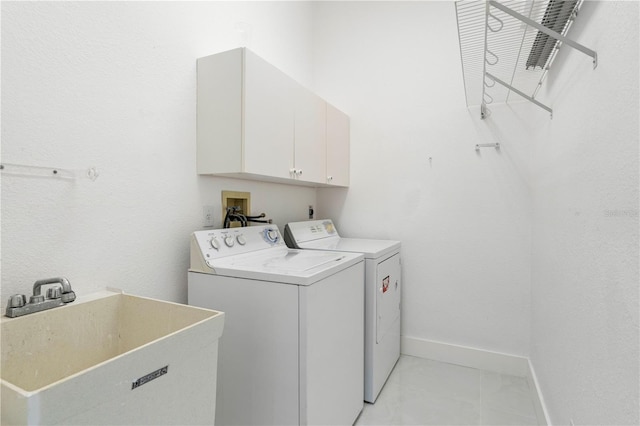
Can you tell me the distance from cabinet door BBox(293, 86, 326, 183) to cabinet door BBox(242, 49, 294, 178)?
3.4 inches

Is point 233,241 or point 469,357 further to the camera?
point 469,357

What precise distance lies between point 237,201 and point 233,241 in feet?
1.39

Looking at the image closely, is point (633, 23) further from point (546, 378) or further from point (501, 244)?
point (501, 244)

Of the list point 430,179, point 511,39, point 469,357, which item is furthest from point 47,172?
point 469,357

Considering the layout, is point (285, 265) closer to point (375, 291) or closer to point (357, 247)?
point (375, 291)

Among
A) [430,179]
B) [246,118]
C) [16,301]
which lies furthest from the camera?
[430,179]

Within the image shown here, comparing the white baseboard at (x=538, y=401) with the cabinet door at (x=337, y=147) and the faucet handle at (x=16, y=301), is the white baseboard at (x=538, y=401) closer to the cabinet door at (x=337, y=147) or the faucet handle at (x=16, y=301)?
the cabinet door at (x=337, y=147)

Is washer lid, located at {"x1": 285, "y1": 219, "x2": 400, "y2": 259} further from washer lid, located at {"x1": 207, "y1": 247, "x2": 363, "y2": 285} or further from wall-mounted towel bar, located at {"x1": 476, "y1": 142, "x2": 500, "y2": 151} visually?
wall-mounted towel bar, located at {"x1": 476, "y1": 142, "x2": 500, "y2": 151}

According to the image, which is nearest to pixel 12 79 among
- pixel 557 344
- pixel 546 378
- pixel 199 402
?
pixel 199 402

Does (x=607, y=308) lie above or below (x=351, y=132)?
below

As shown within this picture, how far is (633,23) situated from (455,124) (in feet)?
5.86

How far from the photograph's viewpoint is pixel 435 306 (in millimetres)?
2705

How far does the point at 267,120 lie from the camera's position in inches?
73.4

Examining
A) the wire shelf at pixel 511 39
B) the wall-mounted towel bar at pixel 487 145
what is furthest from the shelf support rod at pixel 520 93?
the wall-mounted towel bar at pixel 487 145
